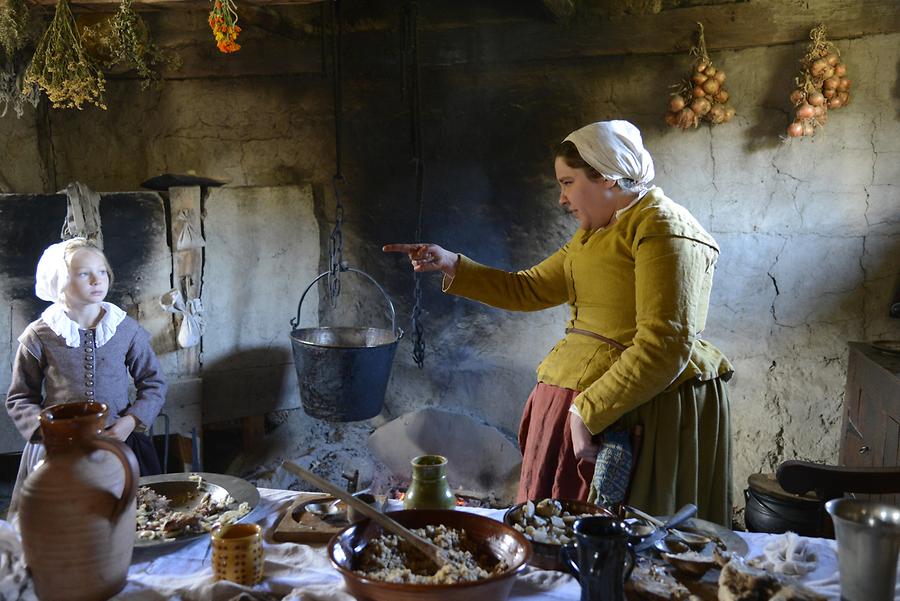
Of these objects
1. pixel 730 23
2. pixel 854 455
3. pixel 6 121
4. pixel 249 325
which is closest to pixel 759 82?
pixel 730 23

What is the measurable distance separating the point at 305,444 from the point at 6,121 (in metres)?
2.36

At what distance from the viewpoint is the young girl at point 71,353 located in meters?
2.83

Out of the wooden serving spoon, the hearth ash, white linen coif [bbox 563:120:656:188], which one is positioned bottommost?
the hearth ash

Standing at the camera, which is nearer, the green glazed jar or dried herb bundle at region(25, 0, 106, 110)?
the green glazed jar

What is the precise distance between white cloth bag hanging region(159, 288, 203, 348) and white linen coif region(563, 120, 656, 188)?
7.95 ft

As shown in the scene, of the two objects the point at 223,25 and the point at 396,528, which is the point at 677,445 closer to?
the point at 396,528

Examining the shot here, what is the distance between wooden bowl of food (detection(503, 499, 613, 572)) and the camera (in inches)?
57.8

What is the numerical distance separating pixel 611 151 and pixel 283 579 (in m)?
1.41

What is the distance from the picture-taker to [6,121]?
4.04 meters

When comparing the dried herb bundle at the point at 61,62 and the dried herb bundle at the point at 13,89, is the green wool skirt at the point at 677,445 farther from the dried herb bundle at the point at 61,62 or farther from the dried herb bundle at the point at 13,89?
the dried herb bundle at the point at 13,89

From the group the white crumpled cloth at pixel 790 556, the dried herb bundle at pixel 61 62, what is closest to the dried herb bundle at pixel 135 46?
the dried herb bundle at pixel 61 62

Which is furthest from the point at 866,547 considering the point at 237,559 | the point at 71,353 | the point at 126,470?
the point at 71,353

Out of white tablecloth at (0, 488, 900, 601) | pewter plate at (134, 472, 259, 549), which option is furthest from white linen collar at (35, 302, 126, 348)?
white tablecloth at (0, 488, 900, 601)

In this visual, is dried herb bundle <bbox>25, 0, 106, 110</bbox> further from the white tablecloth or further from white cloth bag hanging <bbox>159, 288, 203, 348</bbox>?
A: the white tablecloth
